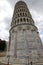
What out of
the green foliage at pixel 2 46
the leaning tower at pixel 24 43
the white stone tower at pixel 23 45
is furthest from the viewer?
the green foliage at pixel 2 46

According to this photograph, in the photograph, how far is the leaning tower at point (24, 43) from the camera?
44.1 meters

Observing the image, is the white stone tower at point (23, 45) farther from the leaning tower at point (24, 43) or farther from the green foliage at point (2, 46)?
the green foliage at point (2, 46)

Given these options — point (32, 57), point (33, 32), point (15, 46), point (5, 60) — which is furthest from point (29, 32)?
point (5, 60)

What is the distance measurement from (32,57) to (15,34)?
1353 centimetres

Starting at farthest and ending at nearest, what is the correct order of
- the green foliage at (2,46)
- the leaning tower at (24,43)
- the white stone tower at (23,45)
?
1. the green foliage at (2,46)
2. the leaning tower at (24,43)
3. the white stone tower at (23,45)

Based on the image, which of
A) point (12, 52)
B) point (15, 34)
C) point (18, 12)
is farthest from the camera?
point (18, 12)

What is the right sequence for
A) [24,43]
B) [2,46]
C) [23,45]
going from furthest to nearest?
[2,46] < [24,43] < [23,45]

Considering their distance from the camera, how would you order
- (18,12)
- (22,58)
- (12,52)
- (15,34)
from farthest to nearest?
(18,12)
(15,34)
(12,52)
(22,58)

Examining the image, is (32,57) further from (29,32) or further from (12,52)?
(29,32)

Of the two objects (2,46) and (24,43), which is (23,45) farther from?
(2,46)

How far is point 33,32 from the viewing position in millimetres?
54781

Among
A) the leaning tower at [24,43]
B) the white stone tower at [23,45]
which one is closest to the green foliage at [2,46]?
the white stone tower at [23,45]

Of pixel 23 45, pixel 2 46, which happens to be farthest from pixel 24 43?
pixel 2 46

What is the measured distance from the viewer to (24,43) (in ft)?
163
